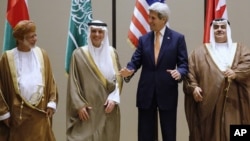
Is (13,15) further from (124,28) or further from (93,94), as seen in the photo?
(124,28)

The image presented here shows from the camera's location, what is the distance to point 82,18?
436cm

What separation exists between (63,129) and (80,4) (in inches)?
73.0

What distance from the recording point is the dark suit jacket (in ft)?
11.8

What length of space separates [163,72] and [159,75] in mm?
43

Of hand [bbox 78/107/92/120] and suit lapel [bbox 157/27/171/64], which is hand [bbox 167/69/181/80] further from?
hand [bbox 78/107/92/120]

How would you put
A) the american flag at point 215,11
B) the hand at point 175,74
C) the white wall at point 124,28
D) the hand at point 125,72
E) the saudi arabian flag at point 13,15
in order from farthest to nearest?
the white wall at point 124,28
the american flag at point 215,11
the saudi arabian flag at point 13,15
the hand at point 125,72
the hand at point 175,74

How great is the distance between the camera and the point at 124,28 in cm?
536

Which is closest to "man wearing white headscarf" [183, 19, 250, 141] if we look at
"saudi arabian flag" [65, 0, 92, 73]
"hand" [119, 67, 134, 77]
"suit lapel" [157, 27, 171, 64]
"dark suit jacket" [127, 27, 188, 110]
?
"dark suit jacket" [127, 27, 188, 110]

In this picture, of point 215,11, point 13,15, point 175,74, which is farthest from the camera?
point 215,11

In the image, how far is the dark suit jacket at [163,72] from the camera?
359cm

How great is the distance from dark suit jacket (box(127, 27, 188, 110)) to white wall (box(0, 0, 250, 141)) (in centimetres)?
174

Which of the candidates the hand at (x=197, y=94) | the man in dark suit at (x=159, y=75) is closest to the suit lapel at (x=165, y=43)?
the man in dark suit at (x=159, y=75)

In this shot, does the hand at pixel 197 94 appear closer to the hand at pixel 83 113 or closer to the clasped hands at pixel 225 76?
the clasped hands at pixel 225 76

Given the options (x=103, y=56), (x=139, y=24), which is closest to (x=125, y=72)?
(x=103, y=56)
